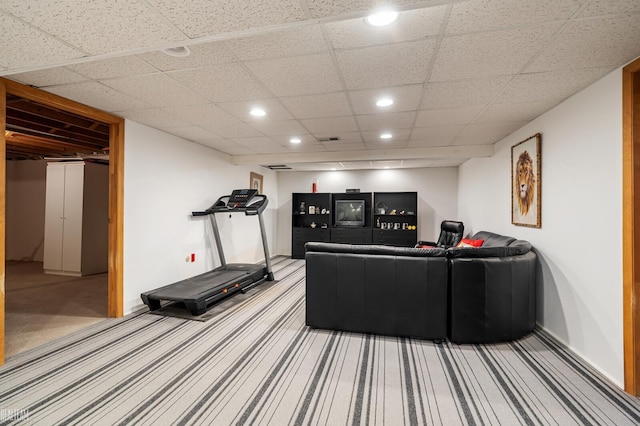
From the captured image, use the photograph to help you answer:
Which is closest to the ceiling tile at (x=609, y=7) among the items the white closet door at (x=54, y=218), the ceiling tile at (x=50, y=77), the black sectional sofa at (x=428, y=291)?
the black sectional sofa at (x=428, y=291)

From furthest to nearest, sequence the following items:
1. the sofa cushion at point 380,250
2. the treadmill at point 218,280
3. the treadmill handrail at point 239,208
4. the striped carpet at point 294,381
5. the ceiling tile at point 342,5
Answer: the treadmill handrail at point 239,208 < the treadmill at point 218,280 < the sofa cushion at point 380,250 < the striped carpet at point 294,381 < the ceiling tile at point 342,5

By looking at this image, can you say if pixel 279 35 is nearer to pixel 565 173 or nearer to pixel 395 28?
pixel 395 28

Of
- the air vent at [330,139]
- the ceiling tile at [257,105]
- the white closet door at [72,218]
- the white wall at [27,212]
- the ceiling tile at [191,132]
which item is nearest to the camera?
the ceiling tile at [257,105]

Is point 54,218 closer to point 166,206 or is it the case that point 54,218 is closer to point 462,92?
point 166,206

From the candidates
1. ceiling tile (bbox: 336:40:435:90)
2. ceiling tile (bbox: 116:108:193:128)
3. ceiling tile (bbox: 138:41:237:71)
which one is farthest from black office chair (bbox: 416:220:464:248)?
ceiling tile (bbox: 138:41:237:71)

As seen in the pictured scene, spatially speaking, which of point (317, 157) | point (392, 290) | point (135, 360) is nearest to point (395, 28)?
point (392, 290)

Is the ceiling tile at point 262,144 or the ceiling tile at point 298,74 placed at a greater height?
the ceiling tile at point 262,144

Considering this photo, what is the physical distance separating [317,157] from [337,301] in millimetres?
3160

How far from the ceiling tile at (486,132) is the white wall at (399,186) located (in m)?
2.57

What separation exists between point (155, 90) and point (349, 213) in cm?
543

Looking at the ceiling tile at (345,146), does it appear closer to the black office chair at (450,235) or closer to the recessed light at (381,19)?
the black office chair at (450,235)

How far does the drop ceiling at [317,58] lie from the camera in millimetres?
1421

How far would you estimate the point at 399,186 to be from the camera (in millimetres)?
7219

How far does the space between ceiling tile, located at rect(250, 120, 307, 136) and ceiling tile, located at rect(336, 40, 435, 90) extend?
1.28 m
